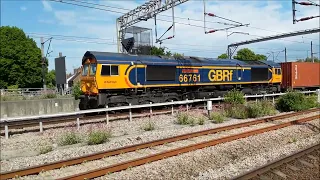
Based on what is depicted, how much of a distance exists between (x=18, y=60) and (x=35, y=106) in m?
28.3

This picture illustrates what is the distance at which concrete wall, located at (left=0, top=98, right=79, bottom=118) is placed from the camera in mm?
19922

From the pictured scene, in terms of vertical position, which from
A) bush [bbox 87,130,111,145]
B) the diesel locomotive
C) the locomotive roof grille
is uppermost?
the locomotive roof grille

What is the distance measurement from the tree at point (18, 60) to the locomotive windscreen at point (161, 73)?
32723 mm

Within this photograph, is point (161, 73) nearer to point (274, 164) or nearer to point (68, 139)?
point (68, 139)

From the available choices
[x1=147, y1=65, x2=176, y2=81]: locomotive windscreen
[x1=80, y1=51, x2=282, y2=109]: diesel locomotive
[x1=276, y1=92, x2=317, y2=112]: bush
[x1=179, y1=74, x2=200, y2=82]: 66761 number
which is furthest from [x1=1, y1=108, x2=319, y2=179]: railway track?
[x1=179, y1=74, x2=200, y2=82]: 66761 number

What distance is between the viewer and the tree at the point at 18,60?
44.6 meters

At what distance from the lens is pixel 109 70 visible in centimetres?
1708

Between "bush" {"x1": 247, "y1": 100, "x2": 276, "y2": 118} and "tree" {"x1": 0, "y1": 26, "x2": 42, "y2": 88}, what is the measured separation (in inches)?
1481

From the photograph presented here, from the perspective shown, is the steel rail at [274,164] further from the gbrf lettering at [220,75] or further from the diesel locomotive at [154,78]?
the gbrf lettering at [220,75]

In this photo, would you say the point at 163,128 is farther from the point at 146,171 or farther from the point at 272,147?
the point at 146,171

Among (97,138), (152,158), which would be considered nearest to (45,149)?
(97,138)

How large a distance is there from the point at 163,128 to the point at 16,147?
5.79 m

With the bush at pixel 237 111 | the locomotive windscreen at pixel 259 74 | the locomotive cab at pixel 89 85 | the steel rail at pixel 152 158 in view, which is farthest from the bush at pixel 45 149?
the locomotive windscreen at pixel 259 74

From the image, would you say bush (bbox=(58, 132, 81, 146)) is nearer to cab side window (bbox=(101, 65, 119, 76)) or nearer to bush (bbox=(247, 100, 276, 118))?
cab side window (bbox=(101, 65, 119, 76))
